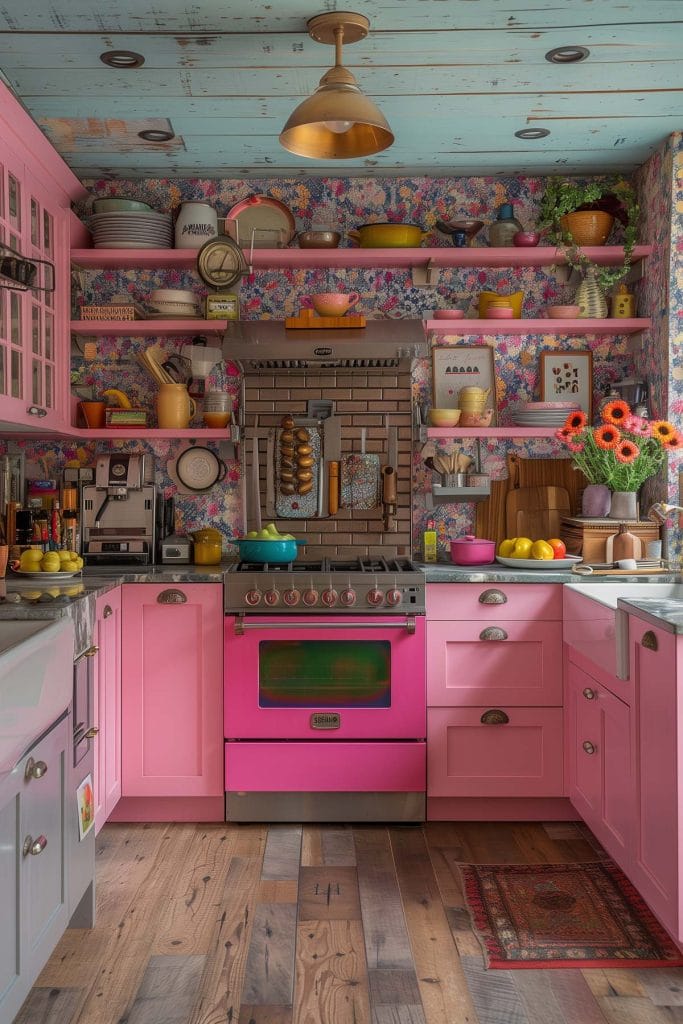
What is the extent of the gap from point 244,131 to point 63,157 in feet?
2.68

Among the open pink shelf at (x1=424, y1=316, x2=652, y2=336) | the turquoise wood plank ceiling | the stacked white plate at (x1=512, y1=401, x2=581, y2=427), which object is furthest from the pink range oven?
the turquoise wood plank ceiling

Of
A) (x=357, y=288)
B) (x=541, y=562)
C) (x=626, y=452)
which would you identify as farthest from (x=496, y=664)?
(x=357, y=288)

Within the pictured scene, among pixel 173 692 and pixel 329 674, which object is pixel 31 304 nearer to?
pixel 173 692

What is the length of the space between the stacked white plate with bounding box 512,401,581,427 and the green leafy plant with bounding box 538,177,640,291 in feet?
1.85

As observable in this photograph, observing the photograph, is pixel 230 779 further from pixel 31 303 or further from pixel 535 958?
pixel 31 303

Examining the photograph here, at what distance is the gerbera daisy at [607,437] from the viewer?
12.0 ft

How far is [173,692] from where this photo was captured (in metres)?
3.51

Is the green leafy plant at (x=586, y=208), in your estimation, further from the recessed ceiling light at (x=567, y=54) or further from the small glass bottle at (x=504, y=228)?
the recessed ceiling light at (x=567, y=54)

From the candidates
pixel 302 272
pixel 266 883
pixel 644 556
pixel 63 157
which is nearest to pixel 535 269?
pixel 302 272

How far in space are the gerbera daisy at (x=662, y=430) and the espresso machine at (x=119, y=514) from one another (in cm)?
201

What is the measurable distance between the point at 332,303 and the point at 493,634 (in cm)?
150

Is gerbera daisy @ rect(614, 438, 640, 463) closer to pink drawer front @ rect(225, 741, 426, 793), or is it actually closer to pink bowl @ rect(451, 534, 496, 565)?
pink bowl @ rect(451, 534, 496, 565)

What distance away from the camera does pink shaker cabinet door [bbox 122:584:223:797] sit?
11.5 ft

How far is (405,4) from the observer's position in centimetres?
263
